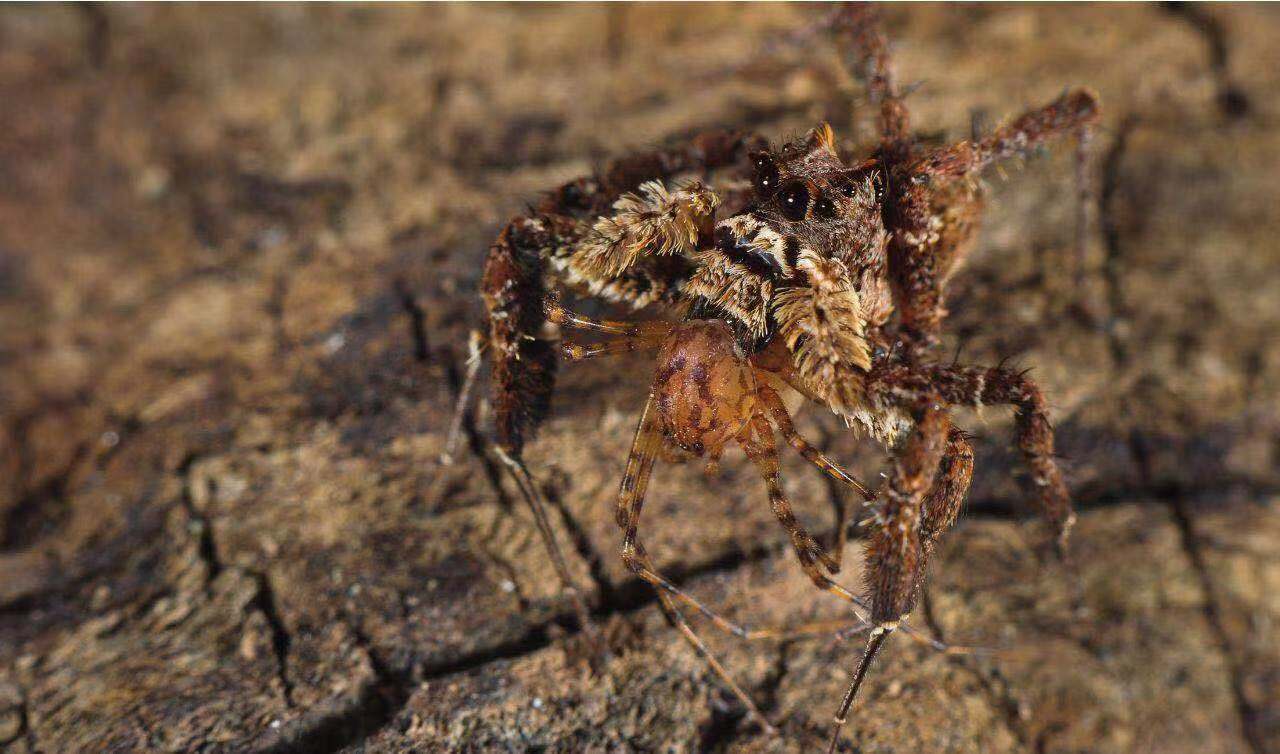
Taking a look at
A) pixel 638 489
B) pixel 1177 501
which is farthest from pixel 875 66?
pixel 1177 501

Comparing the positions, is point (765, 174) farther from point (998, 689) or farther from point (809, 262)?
point (998, 689)

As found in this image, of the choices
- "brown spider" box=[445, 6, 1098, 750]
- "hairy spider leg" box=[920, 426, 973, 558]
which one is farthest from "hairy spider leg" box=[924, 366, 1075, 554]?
"hairy spider leg" box=[920, 426, 973, 558]

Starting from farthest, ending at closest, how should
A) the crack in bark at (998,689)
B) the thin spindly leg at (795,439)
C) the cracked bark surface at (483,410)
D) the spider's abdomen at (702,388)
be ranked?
1. the crack in bark at (998,689)
2. the cracked bark surface at (483,410)
3. the thin spindly leg at (795,439)
4. the spider's abdomen at (702,388)

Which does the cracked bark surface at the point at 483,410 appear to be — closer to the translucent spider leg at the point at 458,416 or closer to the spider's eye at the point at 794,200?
the translucent spider leg at the point at 458,416

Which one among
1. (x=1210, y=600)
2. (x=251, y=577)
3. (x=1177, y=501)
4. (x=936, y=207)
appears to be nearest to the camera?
(x=251, y=577)

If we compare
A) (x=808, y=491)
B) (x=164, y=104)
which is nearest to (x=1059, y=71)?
Answer: (x=808, y=491)

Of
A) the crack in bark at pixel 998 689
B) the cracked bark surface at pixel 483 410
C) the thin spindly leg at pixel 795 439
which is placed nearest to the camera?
the thin spindly leg at pixel 795 439

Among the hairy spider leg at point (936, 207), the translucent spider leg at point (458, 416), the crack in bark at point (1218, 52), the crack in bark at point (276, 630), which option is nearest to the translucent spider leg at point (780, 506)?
the hairy spider leg at point (936, 207)
